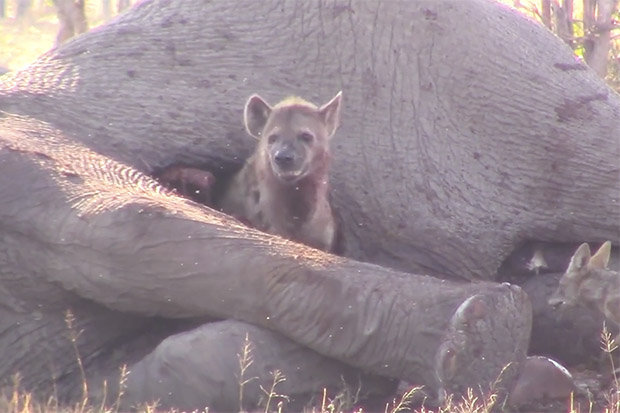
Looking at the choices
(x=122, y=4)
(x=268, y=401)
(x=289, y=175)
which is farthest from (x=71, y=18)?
(x=268, y=401)

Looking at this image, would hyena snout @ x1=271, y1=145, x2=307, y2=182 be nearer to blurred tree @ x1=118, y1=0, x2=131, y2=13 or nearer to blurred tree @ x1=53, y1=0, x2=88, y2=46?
blurred tree @ x1=53, y1=0, x2=88, y2=46

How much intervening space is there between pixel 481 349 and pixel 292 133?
1.85 meters

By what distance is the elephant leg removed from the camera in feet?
14.1

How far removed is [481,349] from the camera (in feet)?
14.0

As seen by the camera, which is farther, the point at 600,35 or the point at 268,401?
the point at 600,35

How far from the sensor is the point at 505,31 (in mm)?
6023

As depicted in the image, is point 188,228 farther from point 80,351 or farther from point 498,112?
point 498,112

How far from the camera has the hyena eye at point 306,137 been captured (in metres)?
5.76

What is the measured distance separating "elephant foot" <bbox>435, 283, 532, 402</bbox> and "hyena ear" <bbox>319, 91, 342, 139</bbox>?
146 cm

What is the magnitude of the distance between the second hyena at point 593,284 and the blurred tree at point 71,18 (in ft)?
19.4

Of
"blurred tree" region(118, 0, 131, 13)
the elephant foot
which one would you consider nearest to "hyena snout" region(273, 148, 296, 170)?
the elephant foot

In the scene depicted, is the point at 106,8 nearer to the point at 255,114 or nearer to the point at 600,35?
the point at 600,35

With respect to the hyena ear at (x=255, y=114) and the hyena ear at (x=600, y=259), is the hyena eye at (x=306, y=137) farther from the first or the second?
the hyena ear at (x=600, y=259)

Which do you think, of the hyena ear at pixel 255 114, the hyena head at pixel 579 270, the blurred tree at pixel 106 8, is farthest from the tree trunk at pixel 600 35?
the blurred tree at pixel 106 8
